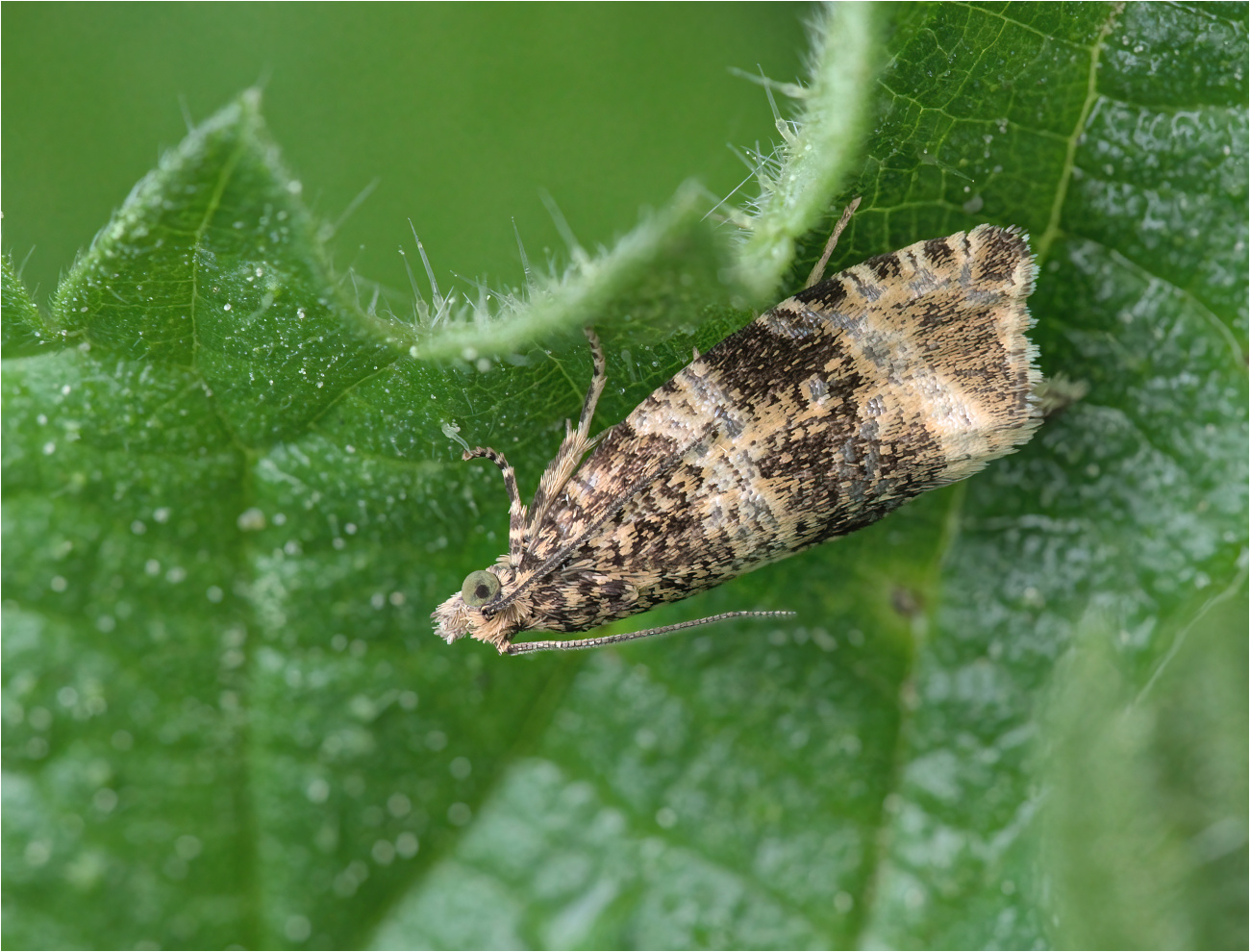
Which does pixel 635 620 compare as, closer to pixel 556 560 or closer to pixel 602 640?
pixel 602 640

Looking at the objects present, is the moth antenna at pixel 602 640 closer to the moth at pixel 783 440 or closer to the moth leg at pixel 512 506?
the moth at pixel 783 440

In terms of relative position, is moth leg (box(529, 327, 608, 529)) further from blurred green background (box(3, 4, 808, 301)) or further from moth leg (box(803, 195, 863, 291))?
blurred green background (box(3, 4, 808, 301))

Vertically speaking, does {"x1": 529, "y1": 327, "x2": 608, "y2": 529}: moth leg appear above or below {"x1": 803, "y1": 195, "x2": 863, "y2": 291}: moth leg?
below

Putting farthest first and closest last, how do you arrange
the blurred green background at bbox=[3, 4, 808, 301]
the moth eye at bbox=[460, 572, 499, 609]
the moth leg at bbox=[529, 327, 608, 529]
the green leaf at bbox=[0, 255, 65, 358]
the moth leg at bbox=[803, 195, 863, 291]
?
the blurred green background at bbox=[3, 4, 808, 301]
the moth eye at bbox=[460, 572, 499, 609]
the moth leg at bbox=[529, 327, 608, 529]
the moth leg at bbox=[803, 195, 863, 291]
the green leaf at bbox=[0, 255, 65, 358]

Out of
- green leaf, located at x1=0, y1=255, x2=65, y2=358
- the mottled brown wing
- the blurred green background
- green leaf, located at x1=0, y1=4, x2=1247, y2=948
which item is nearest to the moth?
the mottled brown wing

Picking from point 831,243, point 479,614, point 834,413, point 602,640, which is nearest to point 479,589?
point 479,614

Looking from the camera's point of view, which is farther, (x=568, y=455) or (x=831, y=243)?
(x=568, y=455)

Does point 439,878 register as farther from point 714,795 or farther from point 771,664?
point 771,664
